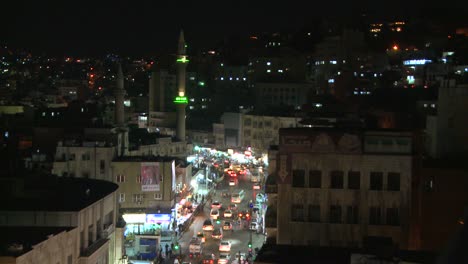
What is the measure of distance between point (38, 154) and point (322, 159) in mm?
25978

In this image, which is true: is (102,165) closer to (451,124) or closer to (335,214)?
(451,124)

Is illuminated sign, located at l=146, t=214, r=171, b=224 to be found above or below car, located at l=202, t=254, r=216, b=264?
above

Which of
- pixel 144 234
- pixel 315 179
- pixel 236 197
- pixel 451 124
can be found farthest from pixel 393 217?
pixel 236 197

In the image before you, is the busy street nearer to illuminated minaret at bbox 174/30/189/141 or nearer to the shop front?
the shop front

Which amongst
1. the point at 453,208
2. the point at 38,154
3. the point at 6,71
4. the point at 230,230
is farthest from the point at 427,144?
the point at 6,71

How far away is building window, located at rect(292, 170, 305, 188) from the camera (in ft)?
61.6

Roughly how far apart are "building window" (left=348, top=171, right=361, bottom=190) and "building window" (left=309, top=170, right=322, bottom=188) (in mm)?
916

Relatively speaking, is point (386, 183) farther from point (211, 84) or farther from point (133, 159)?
point (211, 84)

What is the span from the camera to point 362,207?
18266 millimetres

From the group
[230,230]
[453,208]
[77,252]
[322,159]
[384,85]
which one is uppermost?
[384,85]

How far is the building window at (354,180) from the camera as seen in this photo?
18.4 metres

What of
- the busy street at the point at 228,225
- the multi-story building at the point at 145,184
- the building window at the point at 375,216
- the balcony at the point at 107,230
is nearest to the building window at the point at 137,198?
the multi-story building at the point at 145,184

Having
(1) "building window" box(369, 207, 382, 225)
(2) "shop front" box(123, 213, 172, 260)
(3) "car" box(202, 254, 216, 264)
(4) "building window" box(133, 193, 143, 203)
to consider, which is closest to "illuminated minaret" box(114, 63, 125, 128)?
(4) "building window" box(133, 193, 143, 203)

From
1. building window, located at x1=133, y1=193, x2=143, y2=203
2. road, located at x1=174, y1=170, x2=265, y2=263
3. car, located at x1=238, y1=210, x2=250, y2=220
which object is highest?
building window, located at x1=133, y1=193, x2=143, y2=203
